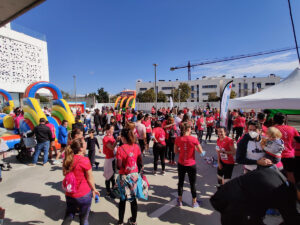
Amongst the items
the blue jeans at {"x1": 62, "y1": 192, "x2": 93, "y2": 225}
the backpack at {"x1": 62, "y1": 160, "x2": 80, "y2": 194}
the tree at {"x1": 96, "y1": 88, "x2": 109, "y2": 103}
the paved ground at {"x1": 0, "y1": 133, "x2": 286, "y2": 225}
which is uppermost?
the tree at {"x1": 96, "y1": 88, "x2": 109, "y2": 103}

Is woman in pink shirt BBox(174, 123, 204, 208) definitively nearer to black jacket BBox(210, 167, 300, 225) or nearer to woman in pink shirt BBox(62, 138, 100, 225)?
black jacket BBox(210, 167, 300, 225)

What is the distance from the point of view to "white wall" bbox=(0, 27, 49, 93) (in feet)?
84.5

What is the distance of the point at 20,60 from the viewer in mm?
27906

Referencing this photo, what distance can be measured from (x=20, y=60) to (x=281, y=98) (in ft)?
117

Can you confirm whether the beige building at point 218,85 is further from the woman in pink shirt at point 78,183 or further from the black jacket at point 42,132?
the woman in pink shirt at point 78,183

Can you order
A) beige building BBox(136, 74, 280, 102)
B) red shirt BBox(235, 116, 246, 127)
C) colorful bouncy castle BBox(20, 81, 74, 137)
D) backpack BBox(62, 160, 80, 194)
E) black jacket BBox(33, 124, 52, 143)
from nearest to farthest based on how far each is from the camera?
1. backpack BBox(62, 160, 80, 194)
2. black jacket BBox(33, 124, 52, 143)
3. colorful bouncy castle BBox(20, 81, 74, 137)
4. red shirt BBox(235, 116, 246, 127)
5. beige building BBox(136, 74, 280, 102)

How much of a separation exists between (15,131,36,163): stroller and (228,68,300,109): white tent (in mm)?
7723

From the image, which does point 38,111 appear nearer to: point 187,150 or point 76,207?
point 76,207

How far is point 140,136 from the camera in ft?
18.2

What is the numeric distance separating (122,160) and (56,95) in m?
8.20

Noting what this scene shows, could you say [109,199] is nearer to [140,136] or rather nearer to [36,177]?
[140,136]

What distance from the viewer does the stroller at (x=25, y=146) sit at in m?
5.80

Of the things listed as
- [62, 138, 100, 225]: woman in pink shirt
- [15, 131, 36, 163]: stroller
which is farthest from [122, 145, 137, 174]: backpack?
[15, 131, 36, 163]: stroller

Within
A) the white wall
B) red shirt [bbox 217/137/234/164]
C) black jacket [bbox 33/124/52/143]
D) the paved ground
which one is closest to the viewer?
the paved ground
